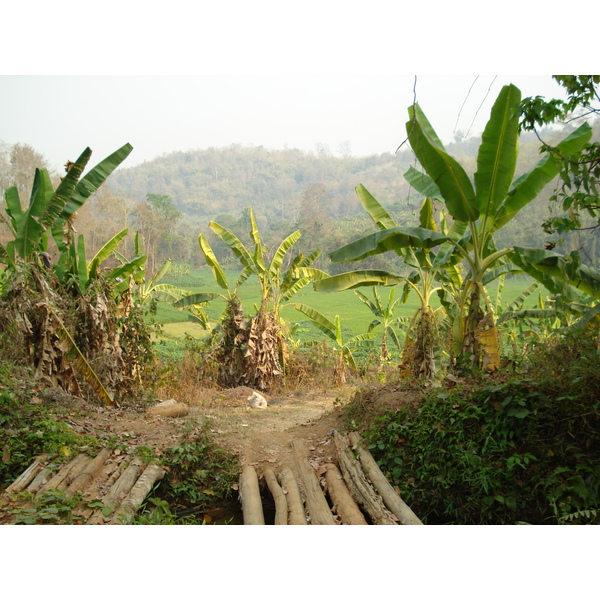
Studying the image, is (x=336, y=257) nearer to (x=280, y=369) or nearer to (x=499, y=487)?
(x=499, y=487)

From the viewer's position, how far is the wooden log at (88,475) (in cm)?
281

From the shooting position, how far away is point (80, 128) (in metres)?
9.83

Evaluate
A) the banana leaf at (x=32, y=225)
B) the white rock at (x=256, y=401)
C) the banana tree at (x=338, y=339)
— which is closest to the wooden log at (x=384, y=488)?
the white rock at (x=256, y=401)

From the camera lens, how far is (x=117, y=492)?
2.83 metres

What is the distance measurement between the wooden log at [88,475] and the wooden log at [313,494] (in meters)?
1.32

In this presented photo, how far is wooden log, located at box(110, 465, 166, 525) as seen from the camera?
8.39 ft

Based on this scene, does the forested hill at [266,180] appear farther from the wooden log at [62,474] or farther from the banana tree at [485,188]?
the wooden log at [62,474]

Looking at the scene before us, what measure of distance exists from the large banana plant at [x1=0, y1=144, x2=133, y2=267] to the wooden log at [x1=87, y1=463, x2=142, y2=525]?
2248 mm

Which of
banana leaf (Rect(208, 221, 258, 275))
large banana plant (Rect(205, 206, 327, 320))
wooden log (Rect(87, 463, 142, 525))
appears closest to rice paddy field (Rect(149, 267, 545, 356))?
large banana plant (Rect(205, 206, 327, 320))

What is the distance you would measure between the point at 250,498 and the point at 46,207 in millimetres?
3232

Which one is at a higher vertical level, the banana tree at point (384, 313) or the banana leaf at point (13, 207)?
the banana leaf at point (13, 207)

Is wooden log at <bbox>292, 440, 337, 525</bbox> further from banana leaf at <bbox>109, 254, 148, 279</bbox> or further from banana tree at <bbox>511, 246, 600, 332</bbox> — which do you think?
banana leaf at <bbox>109, 254, 148, 279</bbox>

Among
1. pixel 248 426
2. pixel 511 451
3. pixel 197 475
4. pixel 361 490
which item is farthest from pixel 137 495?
pixel 511 451

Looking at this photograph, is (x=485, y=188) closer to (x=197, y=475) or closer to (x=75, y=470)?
(x=197, y=475)
